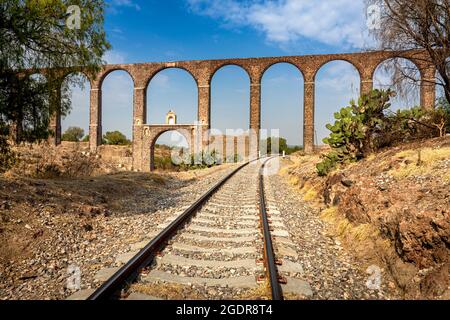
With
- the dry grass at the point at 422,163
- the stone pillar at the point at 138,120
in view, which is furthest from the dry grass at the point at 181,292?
the stone pillar at the point at 138,120

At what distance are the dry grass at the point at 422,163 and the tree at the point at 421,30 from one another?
2600mm

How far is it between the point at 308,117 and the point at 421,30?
21.2 metres

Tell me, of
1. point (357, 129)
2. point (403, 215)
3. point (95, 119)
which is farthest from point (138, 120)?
point (403, 215)

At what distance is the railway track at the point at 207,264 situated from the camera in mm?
2852

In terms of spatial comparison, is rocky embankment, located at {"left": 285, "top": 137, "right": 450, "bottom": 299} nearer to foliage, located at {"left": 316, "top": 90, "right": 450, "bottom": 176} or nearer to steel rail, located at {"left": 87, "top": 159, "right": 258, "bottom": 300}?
foliage, located at {"left": 316, "top": 90, "right": 450, "bottom": 176}

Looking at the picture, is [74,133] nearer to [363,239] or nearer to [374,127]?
[374,127]

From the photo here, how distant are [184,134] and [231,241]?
2599cm

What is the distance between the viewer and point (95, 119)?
102 ft

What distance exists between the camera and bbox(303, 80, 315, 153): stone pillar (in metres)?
28.1

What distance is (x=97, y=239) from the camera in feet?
14.8

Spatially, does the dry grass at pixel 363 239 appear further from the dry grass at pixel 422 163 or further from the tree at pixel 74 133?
the tree at pixel 74 133

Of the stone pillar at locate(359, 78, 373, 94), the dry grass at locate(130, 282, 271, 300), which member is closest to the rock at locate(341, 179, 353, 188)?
the dry grass at locate(130, 282, 271, 300)
